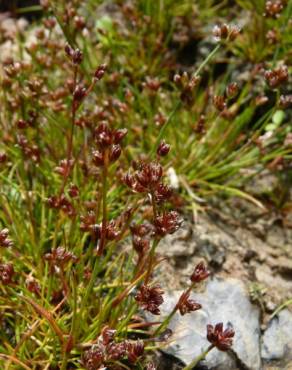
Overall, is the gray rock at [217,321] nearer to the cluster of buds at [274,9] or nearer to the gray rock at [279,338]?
the gray rock at [279,338]

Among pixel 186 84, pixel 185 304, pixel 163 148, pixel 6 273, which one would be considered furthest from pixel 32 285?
pixel 186 84

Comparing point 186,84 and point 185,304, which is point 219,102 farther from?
point 185,304

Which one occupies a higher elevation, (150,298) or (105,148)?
(105,148)

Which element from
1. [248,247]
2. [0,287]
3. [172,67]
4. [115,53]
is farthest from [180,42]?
[0,287]

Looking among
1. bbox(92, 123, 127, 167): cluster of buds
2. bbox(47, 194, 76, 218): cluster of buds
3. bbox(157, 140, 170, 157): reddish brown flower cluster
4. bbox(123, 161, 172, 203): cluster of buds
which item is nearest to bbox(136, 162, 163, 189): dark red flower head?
bbox(123, 161, 172, 203): cluster of buds

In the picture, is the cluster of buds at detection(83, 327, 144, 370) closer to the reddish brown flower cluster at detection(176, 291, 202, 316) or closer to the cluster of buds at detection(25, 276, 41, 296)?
the reddish brown flower cluster at detection(176, 291, 202, 316)

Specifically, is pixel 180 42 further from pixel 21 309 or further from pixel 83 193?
pixel 21 309

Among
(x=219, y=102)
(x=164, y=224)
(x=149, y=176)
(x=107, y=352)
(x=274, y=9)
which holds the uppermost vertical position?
(x=274, y=9)
